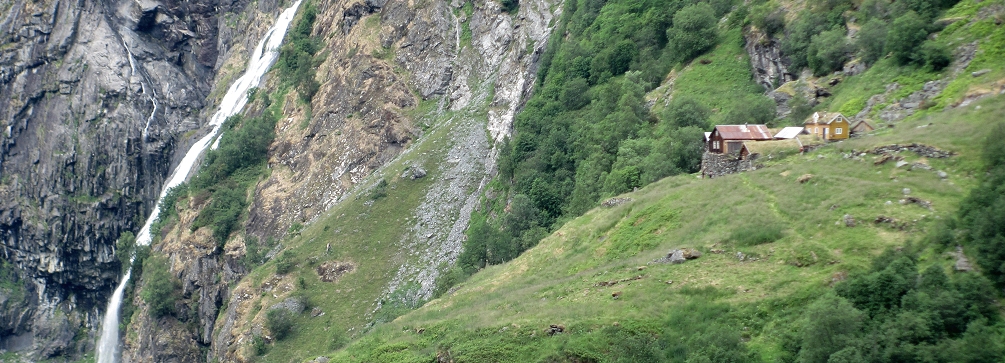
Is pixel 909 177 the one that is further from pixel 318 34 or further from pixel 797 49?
pixel 318 34

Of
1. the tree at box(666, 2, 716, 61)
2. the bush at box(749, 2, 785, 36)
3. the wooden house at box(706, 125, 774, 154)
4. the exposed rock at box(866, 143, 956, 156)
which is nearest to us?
the exposed rock at box(866, 143, 956, 156)

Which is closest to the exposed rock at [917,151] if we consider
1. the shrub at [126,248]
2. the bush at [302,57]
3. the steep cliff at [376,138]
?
the steep cliff at [376,138]

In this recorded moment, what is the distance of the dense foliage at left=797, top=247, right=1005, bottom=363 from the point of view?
81.5 feet

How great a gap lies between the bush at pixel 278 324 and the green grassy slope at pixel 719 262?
25277mm

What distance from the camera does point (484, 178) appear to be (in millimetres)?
77125

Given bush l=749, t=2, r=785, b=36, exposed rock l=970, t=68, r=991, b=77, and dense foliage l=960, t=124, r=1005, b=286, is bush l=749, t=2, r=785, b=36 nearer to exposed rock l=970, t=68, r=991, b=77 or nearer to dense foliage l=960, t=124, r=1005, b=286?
exposed rock l=970, t=68, r=991, b=77

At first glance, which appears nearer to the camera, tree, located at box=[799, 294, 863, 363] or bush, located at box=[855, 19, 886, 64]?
tree, located at box=[799, 294, 863, 363]

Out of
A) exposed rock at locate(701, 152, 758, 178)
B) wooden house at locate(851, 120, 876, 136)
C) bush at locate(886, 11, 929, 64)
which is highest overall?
bush at locate(886, 11, 929, 64)

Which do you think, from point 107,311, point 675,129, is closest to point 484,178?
point 675,129

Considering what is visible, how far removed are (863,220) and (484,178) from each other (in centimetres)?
4614

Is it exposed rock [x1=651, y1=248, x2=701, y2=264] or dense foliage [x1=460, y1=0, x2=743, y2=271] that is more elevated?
dense foliage [x1=460, y1=0, x2=743, y2=271]

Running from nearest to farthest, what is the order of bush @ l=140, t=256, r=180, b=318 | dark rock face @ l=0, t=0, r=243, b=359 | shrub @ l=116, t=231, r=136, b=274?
bush @ l=140, t=256, r=180, b=318
shrub @ l=116, t=231, r=136, b=274
dark rock face @ l=0, t=0, r=243, b=359

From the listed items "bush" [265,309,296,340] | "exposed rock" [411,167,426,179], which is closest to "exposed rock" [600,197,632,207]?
"bush" [265,309,296,340]

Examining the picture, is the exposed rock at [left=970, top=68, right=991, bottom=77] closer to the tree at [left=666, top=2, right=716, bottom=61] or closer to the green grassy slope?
the green grassy slope
